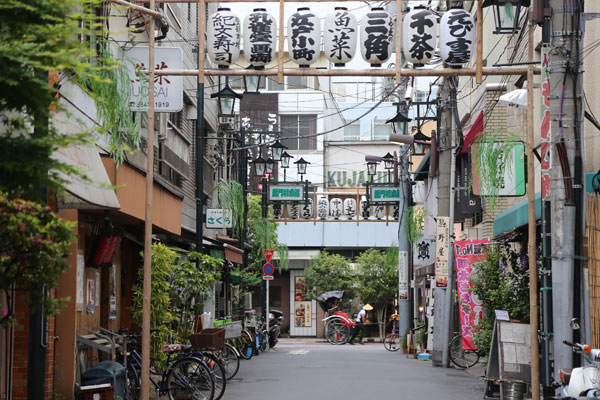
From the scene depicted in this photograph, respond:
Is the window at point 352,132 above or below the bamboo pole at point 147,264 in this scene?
above

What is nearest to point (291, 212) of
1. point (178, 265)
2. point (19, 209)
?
point (178, 265)

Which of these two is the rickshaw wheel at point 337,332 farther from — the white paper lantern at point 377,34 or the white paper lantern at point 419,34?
the white paper lantern at point 419,34

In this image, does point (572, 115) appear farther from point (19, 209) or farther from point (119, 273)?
point (119, 273)

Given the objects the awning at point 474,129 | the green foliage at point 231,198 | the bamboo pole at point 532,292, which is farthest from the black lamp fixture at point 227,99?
the bamboo pole at point 532,292

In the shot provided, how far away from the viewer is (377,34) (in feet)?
50.8

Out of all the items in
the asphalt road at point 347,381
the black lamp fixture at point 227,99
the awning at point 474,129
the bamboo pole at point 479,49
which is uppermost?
the awning at point 474,129

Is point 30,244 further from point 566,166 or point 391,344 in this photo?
point 391,344

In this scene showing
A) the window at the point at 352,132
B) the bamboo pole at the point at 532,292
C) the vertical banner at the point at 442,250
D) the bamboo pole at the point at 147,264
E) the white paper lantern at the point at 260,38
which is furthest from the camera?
the window at the point at 352,132

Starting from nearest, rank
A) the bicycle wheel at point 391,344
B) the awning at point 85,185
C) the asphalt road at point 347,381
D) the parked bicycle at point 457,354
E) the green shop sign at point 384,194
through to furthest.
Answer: the awning at point 85,185, the asphalt road at point 347,381, the parked bicycle at point 457,354, the bicycle wheel at point 391,344, the green shop sign at point 384,194

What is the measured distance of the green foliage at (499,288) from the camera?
1775 cm

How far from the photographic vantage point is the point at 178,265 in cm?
1933

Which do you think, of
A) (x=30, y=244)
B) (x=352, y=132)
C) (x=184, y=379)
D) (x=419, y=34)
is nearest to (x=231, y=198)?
(x=184, y=379)

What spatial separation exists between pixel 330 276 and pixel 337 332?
883cm

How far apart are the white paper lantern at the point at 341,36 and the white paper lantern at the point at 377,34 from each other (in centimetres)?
18
